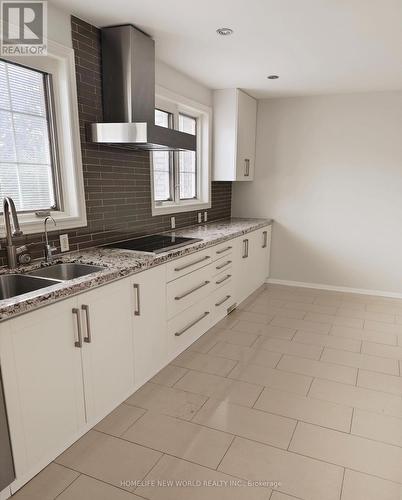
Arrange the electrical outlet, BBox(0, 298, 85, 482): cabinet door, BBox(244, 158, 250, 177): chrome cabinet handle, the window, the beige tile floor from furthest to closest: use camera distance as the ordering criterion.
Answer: BBox(244, 158, 250, 177): chrome cabinet handle < the electrical outlet < the window < the beige tile floor < BBox(0, 298, 85, 482): cabinet door

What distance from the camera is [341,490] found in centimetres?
163

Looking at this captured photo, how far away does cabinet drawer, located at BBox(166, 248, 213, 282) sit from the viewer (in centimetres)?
260

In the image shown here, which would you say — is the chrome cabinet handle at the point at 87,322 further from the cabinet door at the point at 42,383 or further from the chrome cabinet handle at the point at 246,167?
the chrome cabinet handle at the point at 246,167

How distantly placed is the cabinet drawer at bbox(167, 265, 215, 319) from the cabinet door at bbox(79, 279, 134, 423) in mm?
497

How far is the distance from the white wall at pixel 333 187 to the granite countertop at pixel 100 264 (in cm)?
142

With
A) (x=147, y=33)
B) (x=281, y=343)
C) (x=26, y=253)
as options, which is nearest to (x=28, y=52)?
(x=147, y=33)

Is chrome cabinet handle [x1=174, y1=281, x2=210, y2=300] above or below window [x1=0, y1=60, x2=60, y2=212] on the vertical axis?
below

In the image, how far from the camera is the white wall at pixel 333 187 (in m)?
4.21

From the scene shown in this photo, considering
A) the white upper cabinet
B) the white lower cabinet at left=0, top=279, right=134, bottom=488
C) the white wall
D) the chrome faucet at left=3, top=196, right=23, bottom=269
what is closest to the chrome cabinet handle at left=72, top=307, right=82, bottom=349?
the white lower cabinet at left=0, top=279, right=134, bottom=488

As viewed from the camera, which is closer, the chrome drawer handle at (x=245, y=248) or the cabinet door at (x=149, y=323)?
the cabinet door at (x=149, y=323)

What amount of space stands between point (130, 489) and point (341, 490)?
971 millimetres

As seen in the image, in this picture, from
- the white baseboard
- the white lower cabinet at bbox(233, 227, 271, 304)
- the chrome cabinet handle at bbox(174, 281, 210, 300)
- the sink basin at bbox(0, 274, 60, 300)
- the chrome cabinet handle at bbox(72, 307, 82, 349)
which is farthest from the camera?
the white baseboard

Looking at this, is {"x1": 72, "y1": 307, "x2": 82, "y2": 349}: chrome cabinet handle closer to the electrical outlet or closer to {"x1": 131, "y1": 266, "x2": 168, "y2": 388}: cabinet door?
{"x1": 131, "y1": 266, "x2": 168, "y2": 388}: cabinet door

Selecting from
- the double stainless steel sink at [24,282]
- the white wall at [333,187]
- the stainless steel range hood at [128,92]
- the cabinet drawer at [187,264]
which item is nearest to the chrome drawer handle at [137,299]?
the double stainless steel sink at [24,282]
